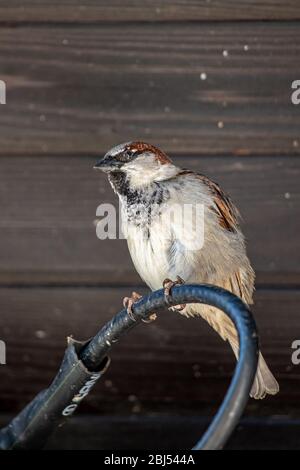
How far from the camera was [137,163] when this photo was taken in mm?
1466

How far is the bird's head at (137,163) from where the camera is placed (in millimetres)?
1454

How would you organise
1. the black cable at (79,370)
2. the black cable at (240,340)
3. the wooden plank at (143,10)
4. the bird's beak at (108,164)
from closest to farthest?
the black cable at (240,340), the black cable at (79,370), the bird's beak at (108,164), the wooden plank at (143,10)

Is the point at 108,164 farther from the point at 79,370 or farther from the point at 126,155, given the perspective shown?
the point at 79,370

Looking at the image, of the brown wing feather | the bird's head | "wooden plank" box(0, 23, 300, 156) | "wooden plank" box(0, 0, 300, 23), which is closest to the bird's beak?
the bird's head

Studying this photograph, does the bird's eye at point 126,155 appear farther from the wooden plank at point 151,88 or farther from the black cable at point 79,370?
the black cable at point 79,370

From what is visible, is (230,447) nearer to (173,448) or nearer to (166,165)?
(173,448)

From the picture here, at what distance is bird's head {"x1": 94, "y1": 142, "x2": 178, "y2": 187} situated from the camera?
1454 millimetres

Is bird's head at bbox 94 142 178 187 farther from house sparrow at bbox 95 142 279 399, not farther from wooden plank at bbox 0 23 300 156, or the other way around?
wooden plank at bbox 0 23 300 156

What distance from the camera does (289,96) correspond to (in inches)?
66.0

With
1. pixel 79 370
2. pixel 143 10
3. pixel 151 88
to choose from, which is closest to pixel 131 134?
pixel 151 88

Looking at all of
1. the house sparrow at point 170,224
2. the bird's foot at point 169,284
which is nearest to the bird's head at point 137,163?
the house sparrow at point 170,224

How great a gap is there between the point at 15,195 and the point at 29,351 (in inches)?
11.7

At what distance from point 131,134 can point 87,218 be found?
174mm

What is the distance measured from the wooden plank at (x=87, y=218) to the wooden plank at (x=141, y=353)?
4cm
